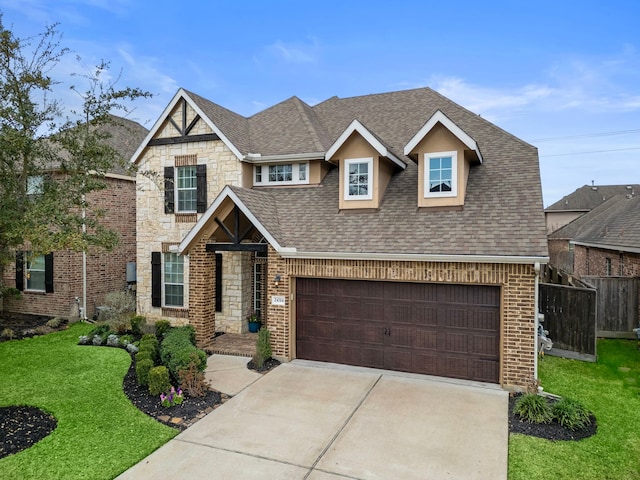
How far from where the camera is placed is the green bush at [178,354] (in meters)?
8.33

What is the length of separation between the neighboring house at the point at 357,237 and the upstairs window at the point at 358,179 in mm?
41

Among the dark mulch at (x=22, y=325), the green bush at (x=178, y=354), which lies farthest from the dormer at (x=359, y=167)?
the dark mulch at (x=22, y=325)

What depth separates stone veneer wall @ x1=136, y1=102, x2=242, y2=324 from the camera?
1280 cm

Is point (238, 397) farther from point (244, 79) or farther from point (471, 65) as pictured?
point (244, 79)

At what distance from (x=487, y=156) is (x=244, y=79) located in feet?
46.7

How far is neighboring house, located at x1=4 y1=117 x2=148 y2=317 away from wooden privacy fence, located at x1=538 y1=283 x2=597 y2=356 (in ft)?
50.6

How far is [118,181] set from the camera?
52.5 feet

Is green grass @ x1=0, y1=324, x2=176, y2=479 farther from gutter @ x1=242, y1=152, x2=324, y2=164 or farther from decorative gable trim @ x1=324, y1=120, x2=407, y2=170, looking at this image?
decorative gable trim @ x1=324, y1=120, x2=407, y2=170

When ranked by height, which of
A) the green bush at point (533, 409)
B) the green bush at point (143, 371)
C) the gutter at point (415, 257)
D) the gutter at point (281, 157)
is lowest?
the green bush at point (533, 409)

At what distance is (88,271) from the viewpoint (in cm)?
1520

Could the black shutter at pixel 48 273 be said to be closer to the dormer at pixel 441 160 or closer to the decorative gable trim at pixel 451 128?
the dormer at pixel 441 160

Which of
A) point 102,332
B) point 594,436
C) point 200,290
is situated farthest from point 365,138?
point 102,332

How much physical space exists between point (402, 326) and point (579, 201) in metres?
46.1

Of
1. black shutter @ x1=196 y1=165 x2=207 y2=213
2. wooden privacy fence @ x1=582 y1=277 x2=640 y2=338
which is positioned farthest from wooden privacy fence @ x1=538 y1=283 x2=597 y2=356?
black shutter @ x1=196 y1=165 x2=207 y2=213
